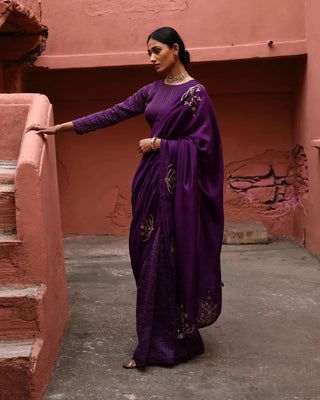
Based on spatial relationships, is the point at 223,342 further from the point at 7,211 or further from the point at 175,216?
the point at 7,211

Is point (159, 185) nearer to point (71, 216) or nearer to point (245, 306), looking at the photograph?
point (245, 306)

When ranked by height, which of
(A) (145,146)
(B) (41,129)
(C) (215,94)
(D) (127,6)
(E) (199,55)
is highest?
(D) (127,6)

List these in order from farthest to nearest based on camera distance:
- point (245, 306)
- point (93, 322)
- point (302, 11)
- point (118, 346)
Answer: point (302, 11) → point (245, 306) → point (93, 322) → point (118, 346)

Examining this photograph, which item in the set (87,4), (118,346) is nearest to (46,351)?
(118,346)

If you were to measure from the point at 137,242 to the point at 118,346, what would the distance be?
0.66 meters

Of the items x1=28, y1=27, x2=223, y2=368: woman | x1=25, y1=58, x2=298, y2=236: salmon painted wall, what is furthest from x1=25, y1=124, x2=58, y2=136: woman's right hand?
x1=25, y1=58, x2=298, y2=236: salmon painted wall

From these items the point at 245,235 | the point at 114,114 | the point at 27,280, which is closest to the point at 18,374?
the point at 27,280

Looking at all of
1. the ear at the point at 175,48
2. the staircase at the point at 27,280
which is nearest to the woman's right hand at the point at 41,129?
the staircase at the point at 27,280

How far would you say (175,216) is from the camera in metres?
3.35

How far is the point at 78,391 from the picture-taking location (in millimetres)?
3031

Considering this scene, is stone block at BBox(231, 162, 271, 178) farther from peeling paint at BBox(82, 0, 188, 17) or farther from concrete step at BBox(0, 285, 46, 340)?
concrete step at BBox(0, 285, 46, 340)

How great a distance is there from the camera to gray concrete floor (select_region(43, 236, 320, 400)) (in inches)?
120

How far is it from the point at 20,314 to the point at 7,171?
92cm

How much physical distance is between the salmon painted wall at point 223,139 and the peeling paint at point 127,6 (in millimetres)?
734
